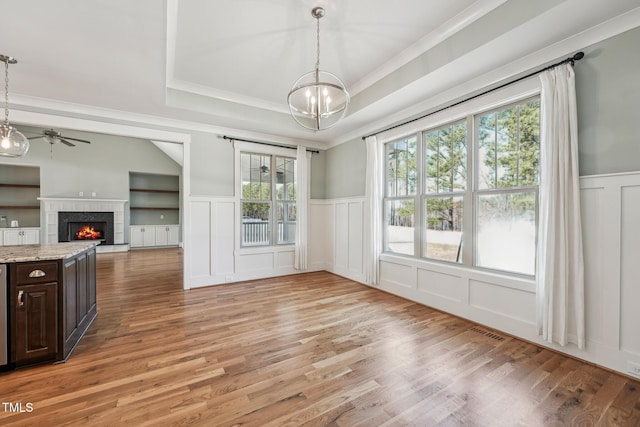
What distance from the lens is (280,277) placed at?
5418 millimetres

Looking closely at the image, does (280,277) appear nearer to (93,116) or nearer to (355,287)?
(355,287)

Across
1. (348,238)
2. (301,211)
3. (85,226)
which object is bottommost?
(348,238)

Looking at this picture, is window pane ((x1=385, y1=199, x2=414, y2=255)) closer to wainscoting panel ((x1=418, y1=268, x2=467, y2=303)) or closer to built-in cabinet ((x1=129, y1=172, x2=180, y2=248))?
wainscoting panel ((x1=418, y1=268, x2=467, y2=303))

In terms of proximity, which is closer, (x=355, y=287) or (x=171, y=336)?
(x=171, y=336)

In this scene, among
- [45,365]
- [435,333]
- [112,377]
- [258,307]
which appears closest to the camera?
[112,377]

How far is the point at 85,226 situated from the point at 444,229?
1120 centimetres

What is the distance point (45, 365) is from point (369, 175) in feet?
14.8

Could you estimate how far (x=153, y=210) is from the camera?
10.5 metres

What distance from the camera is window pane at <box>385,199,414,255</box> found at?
4164 mm

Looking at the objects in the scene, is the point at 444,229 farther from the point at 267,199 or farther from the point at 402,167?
the point at 267,199

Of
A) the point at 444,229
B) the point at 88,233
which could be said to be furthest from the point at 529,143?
the point at 88,233

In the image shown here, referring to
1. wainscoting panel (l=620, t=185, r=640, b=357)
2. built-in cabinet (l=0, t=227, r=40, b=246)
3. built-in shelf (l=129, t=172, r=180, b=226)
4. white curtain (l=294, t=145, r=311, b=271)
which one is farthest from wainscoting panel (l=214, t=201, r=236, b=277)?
built-in cabinet (l=0, t=227, r=40, b=246)

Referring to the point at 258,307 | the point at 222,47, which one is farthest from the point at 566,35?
the point at 258,307

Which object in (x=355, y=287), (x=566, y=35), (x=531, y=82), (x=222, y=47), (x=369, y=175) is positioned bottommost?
(x=355, y=287)
